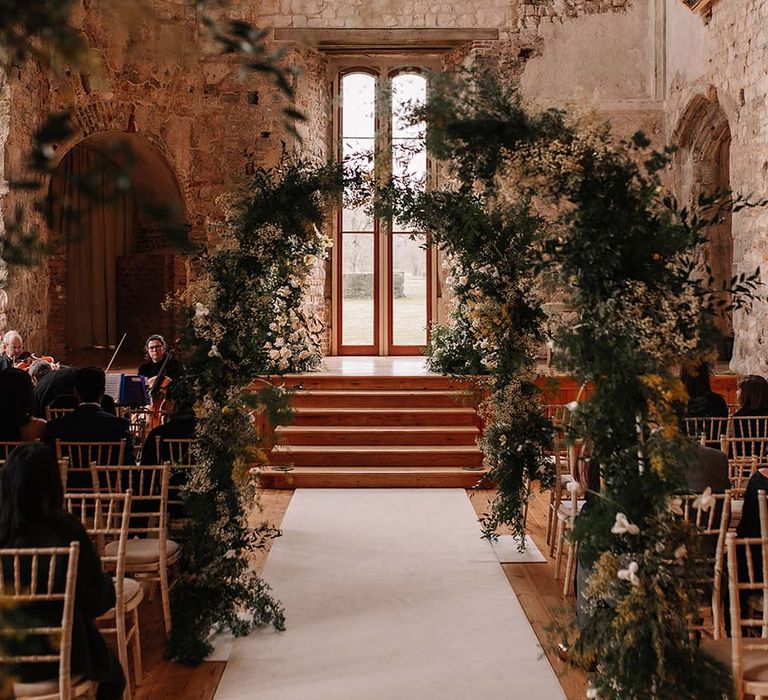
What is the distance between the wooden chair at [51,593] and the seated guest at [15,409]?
2.84 m

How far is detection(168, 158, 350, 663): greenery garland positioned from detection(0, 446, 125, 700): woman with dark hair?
1548 millimetres

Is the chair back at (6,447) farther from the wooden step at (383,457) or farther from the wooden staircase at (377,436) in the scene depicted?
the wooden step at (383,457)

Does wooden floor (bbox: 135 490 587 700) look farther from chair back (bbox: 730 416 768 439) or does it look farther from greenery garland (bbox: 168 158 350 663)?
chair back (bbox: 730 416 768 439)

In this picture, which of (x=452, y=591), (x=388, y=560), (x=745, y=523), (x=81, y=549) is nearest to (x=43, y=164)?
(x=81, y=549)

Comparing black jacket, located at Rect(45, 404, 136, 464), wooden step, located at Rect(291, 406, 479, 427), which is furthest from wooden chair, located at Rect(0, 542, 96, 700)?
wooden step, located at Rect(291, 406, 479, 427)

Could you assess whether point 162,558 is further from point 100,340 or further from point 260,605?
point 100,340

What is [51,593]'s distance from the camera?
2855 mm

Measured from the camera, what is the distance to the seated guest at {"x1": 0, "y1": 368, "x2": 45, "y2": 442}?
5.63m

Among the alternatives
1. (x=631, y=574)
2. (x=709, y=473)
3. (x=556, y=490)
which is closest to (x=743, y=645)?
(x=631, y=574)

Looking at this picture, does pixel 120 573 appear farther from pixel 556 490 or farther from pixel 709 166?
pixel 709 166

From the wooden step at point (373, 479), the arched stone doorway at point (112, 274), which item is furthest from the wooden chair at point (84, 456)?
the arched stone doorway at point (112, 274)

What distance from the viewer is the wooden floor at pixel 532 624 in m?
4.00

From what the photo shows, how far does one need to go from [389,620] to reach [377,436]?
435cm

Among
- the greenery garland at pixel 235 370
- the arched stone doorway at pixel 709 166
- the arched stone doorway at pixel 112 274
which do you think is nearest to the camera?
the greenery garland at pixel 235 370
